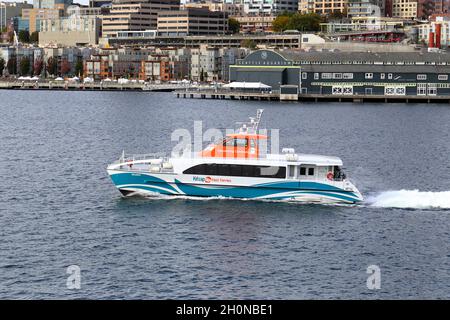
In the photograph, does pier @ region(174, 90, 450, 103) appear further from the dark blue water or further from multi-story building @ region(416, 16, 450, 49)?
multi-story building @ region(416, 16, 450, 49)

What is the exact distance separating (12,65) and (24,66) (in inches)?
247

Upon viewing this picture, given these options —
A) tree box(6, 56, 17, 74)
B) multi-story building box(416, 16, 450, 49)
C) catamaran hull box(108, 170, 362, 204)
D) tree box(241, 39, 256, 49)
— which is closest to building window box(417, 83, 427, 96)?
tree box(241, 39, 256, 49)

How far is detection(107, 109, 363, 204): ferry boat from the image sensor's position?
31703 millimetres

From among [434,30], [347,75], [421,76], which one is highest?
[434,30]

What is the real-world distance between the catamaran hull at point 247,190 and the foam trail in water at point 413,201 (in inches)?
50.3

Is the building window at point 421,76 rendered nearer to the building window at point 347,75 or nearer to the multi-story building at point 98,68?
the building window at point 347,75

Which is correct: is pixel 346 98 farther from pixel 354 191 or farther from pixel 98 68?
pixel 354 191

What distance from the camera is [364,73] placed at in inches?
4550

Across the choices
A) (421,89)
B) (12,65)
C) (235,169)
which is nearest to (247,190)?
(235,169)

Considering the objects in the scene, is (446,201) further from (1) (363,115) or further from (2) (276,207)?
(1) (363,115)

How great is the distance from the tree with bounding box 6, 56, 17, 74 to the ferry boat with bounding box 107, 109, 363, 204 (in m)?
163

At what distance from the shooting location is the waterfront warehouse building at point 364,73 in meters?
116
